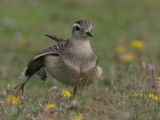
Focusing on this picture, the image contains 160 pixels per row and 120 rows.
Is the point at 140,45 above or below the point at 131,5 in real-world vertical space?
below

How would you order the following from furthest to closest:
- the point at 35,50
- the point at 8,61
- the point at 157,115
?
the point at 35,50 → the point at 8,61 → the point at 157,115

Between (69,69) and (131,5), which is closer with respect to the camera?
(69,69)

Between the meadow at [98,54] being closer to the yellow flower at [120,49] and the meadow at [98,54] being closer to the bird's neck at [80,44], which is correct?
the yellow flower at [120,49]

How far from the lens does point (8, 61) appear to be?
13148 mm

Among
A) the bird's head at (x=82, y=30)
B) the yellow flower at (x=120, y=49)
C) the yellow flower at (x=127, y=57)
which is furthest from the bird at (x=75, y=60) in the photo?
the yellow flower at (x=120, y=49)

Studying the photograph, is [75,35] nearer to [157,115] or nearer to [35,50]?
[157,115]

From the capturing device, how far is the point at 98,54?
47.0 feet

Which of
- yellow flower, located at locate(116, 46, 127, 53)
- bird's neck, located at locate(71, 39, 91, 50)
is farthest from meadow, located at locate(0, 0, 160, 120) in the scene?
bird's neck, located at locate(71, 39, 91, 50)

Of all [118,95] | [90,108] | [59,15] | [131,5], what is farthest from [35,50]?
[90,108]

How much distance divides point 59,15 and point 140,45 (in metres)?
5.32

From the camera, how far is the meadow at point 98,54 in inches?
295

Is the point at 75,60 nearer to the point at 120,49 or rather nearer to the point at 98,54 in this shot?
the point at 120,49

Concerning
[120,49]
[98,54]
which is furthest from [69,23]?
[120,49]

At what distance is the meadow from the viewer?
749cm
